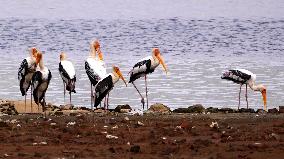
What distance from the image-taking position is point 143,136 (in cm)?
1298

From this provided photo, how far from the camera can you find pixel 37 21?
44562 millimetres

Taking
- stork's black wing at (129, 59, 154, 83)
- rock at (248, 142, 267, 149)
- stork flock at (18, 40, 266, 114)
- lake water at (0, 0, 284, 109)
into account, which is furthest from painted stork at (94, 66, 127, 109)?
rock at (248, 142, 267, 149)

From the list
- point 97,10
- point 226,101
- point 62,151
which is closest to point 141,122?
point 62,151

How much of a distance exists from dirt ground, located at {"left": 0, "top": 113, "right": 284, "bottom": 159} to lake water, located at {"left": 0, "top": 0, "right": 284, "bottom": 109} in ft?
17.7

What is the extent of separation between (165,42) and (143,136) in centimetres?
2244

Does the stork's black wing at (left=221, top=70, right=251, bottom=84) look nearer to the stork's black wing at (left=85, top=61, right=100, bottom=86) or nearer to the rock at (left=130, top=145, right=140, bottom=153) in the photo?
the stork's black wing at (left=85, top=61, right=100, bottom=86)

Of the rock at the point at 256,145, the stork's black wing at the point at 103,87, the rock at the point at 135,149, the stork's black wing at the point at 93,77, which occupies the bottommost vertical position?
the rock at the point at 135,149

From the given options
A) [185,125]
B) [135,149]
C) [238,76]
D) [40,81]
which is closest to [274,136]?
[185,125]

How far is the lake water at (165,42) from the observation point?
23.0 meters

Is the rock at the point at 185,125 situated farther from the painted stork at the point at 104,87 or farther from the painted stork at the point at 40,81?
the painted stork at the point at 40,81

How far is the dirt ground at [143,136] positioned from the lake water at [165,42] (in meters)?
5.38

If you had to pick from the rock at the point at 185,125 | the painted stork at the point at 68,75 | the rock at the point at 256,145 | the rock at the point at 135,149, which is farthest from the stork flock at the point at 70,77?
the rock at the point at 256,145

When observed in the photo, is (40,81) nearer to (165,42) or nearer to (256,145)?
(256,145)

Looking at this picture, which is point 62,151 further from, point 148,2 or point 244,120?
point 148,2
